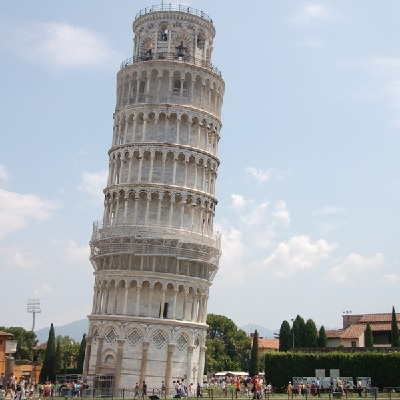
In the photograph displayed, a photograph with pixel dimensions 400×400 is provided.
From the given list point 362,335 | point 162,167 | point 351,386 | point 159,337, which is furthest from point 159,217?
point 362,335

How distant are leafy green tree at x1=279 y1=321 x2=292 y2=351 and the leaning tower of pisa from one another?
19.1 meters

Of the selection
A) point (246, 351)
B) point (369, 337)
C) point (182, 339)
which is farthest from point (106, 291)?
point (246, 351)

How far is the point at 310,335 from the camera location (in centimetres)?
6994

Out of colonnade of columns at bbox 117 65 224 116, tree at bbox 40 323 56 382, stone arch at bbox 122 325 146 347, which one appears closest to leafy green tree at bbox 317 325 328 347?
stone arch at bbox 122 325 146 347

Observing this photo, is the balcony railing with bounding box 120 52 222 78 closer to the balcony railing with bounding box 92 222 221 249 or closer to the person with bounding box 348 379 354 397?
the balcony railing with bounding box 92 222 221 249

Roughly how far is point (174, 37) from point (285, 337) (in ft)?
117

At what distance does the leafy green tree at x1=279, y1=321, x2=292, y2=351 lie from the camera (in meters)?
71.2

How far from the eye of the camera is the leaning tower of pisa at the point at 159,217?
170 ft

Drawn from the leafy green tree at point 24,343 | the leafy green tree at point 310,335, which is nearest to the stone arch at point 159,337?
the leafy green tree at point 310,335

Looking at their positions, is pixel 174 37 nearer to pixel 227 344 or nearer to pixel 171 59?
pixel 171 59

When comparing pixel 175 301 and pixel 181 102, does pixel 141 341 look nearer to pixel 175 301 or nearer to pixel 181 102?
pixel 175 301

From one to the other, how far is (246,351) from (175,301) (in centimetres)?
4974

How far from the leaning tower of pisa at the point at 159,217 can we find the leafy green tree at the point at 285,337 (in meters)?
19.1

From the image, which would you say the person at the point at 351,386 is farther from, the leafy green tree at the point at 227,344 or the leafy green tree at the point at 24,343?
the leafy green tree at the point at 24,343
